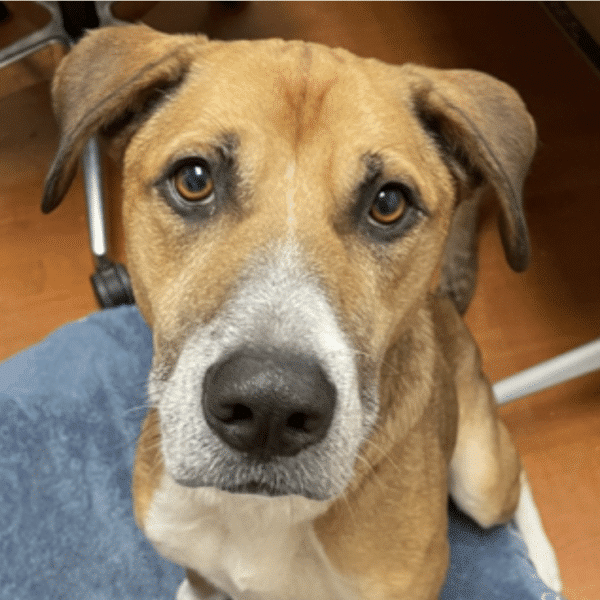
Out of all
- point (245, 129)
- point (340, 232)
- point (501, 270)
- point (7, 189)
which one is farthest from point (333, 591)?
point (7, 189)

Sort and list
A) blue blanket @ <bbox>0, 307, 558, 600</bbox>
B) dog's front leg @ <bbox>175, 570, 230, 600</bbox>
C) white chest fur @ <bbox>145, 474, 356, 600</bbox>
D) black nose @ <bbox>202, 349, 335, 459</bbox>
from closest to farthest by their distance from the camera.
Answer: black nose @ <bbox>202, 349, 335, 459</bbox>
white chest fur @ <bbox>145, 474, 356, 600</bbox>
dog's front leg @ <bbox>175, 570, 230, 600</bbox>
blue blanket @ <bbox>0, 307, 558, 600</bbox>

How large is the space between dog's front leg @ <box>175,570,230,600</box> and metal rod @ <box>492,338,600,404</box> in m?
0.98

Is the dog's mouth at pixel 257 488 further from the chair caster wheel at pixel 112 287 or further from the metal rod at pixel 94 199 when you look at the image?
the metal rod at pixel 94 199

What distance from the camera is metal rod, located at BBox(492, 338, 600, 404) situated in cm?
251

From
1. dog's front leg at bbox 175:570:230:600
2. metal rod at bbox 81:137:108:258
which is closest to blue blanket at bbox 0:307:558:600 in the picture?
dog's front leg at bbox 175:570:230:600

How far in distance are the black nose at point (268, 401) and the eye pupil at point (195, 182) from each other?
1.03 feet

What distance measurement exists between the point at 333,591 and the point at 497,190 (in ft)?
2.67

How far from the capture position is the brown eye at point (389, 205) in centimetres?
137

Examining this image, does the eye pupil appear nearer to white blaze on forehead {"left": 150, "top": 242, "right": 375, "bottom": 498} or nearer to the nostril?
white blaze on forehead {"left": 150, "top": 242, "right": 375, "bottom": 498}

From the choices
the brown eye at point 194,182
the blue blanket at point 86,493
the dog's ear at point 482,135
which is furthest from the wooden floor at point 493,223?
the brown eye at point 194,182

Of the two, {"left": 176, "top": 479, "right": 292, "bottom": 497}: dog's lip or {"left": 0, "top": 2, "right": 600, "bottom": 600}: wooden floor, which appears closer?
{"left": 176, "top": 479, "right": 292, "bottom": 497}: dog's lip

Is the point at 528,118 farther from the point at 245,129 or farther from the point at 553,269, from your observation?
the point at 553,269

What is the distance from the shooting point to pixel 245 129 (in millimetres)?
1314

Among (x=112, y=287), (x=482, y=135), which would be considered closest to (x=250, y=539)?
(x=482, y=135)
